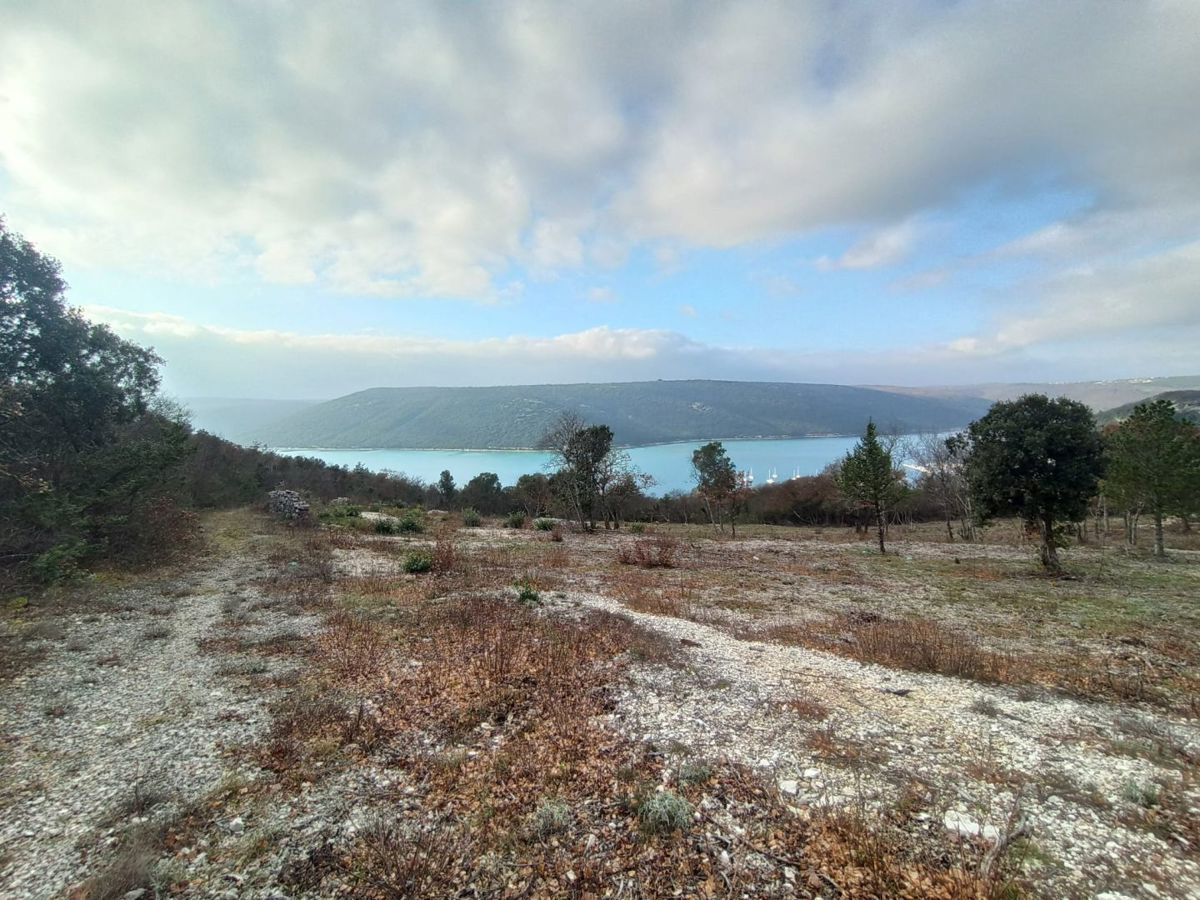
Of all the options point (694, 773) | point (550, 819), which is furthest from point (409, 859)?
point (694, 773)

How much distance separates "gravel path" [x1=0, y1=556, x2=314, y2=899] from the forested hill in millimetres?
102708

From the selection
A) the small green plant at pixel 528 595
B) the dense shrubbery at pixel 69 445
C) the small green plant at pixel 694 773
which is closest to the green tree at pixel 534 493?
the dense shrubbery at pixel 69 445

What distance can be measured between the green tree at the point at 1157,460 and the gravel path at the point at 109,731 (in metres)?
28.5

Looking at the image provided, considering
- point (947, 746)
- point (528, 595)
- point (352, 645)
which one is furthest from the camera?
point (528, 595)

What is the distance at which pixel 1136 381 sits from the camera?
15838 centimetres

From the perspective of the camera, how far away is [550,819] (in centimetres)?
488

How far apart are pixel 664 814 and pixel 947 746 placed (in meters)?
3.98

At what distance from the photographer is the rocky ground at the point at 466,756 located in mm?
4324

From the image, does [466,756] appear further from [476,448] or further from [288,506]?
[476,448]

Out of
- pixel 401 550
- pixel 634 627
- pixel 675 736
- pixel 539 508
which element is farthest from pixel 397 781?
pixel 539 508

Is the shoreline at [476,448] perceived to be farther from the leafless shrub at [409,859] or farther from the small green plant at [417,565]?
the leafless shrub at [409,859]

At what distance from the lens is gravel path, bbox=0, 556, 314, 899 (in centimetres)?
460

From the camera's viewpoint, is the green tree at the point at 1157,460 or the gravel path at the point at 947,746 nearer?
→ the gravel path at the point at 947,746

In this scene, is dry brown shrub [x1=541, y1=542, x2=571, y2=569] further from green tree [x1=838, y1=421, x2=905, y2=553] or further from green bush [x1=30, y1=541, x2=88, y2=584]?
green tree [x1=838, y1=421, x2=905, y2=553]
